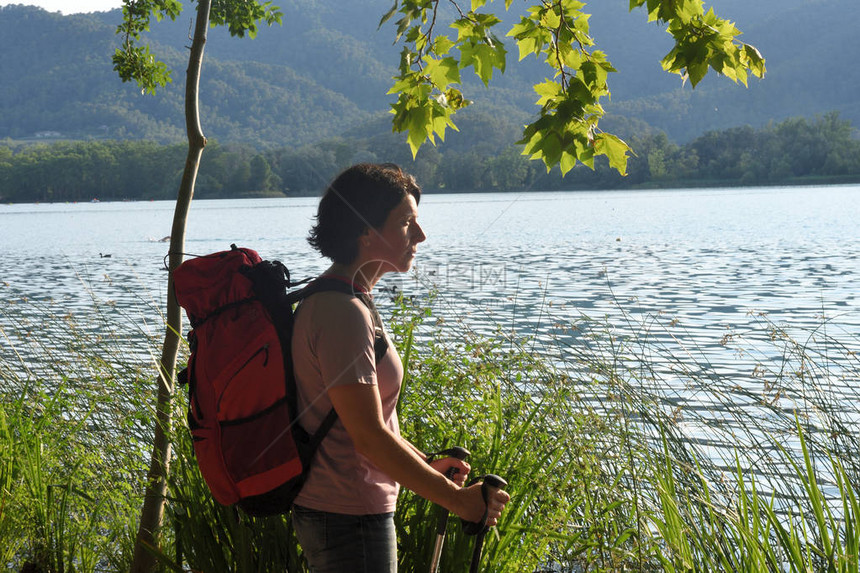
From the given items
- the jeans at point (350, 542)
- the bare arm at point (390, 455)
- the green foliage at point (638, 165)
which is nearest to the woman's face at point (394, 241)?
the bare arm at point (390, 455)

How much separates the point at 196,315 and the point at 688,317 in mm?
13370

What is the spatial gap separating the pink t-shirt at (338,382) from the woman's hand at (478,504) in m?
0.23

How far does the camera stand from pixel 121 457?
484cm

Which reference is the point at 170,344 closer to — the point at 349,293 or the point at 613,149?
the point at 349,293

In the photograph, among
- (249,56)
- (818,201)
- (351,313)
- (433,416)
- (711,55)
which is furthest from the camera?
(249,56)

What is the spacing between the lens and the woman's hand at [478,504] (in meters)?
1.85

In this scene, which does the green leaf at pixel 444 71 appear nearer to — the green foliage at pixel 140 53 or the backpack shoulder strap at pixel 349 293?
the backpack shoulder strap at pixel 349 293

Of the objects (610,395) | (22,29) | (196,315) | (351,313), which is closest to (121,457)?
(610,395)

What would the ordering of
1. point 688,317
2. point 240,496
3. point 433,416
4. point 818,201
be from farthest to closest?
point 818,201, point 688,317, point 433,416, point 240,496

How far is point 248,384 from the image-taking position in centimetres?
192

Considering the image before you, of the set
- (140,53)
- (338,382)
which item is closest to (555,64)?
(338,382)

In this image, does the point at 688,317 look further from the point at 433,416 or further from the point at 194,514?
the point at 194,514

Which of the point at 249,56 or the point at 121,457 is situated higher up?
the point at 249,56

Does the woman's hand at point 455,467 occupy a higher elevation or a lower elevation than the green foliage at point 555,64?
lower
